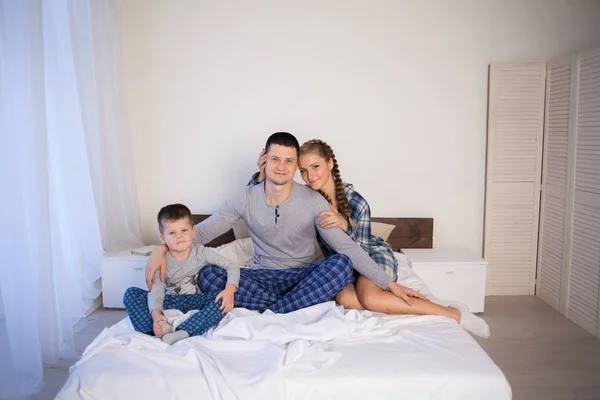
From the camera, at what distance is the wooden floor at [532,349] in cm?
242

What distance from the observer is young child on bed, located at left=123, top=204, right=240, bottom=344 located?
2.06 m

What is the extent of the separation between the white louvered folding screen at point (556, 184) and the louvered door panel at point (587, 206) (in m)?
0.08

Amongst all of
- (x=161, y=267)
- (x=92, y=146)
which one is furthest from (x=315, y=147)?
(x=92, y=146)

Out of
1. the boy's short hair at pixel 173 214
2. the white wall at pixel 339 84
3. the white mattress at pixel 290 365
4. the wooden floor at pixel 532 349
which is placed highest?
the white wall at pixel 339 84

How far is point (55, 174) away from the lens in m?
2.97

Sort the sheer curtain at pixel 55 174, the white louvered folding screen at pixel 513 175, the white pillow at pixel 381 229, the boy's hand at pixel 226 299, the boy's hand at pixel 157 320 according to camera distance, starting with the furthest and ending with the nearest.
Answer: the white louvered folding screen at pixel 513 175 → the white pillow at pixel 381 229 → the sheer curtain at pixel 55 174 → the boy's hand at pixel 226 299 → the boy's hand at pixel 157 320

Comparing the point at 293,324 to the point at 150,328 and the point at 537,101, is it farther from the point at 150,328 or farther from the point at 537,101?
the point at 537,101

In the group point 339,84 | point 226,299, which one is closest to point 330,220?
point 226,299

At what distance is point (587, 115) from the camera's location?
3172mm

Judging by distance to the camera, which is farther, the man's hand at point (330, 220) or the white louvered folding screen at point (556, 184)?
the white louvered folding screen at point (556, 184)

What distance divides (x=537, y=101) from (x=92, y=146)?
9.64ft

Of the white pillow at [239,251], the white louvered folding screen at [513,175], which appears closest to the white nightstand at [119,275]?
the white pillow at [239,251]

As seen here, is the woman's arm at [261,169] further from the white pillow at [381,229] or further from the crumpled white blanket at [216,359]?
the white pillow at [381,229]

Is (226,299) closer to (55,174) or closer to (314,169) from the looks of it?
(314,169)
